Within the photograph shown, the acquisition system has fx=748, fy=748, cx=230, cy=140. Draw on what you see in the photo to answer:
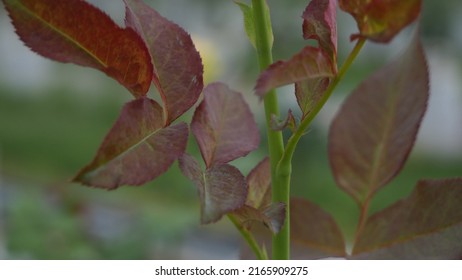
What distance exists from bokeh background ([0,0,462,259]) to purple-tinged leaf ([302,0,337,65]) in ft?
4.47

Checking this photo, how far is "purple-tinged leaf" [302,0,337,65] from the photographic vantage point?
0.21 m

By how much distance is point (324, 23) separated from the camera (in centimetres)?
21

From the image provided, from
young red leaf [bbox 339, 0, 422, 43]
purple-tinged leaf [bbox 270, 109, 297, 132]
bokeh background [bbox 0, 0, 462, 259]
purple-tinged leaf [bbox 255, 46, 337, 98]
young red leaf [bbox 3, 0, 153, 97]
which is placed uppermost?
bokeh background [bbox 0, 0, 462, 259]

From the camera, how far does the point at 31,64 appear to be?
12.4 ft

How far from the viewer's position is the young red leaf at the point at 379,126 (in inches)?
9.4

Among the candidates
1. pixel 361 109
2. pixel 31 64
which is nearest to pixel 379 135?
pixel 361 109

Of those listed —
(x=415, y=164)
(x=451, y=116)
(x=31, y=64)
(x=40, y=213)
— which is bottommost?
(x=40, y=213)

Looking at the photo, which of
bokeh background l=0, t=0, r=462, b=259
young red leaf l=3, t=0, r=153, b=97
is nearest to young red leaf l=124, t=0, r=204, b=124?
young red leaf l=3, t=0, r=153, b=97

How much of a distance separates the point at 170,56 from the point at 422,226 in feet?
0.31

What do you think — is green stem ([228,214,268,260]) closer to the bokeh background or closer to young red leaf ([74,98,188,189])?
young red leaf ([74,98,188,189])

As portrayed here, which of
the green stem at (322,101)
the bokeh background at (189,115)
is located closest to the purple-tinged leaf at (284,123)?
the green stem at (322,101)

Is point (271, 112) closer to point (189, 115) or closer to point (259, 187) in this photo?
point (259, 187)

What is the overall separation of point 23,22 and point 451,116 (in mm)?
3156
